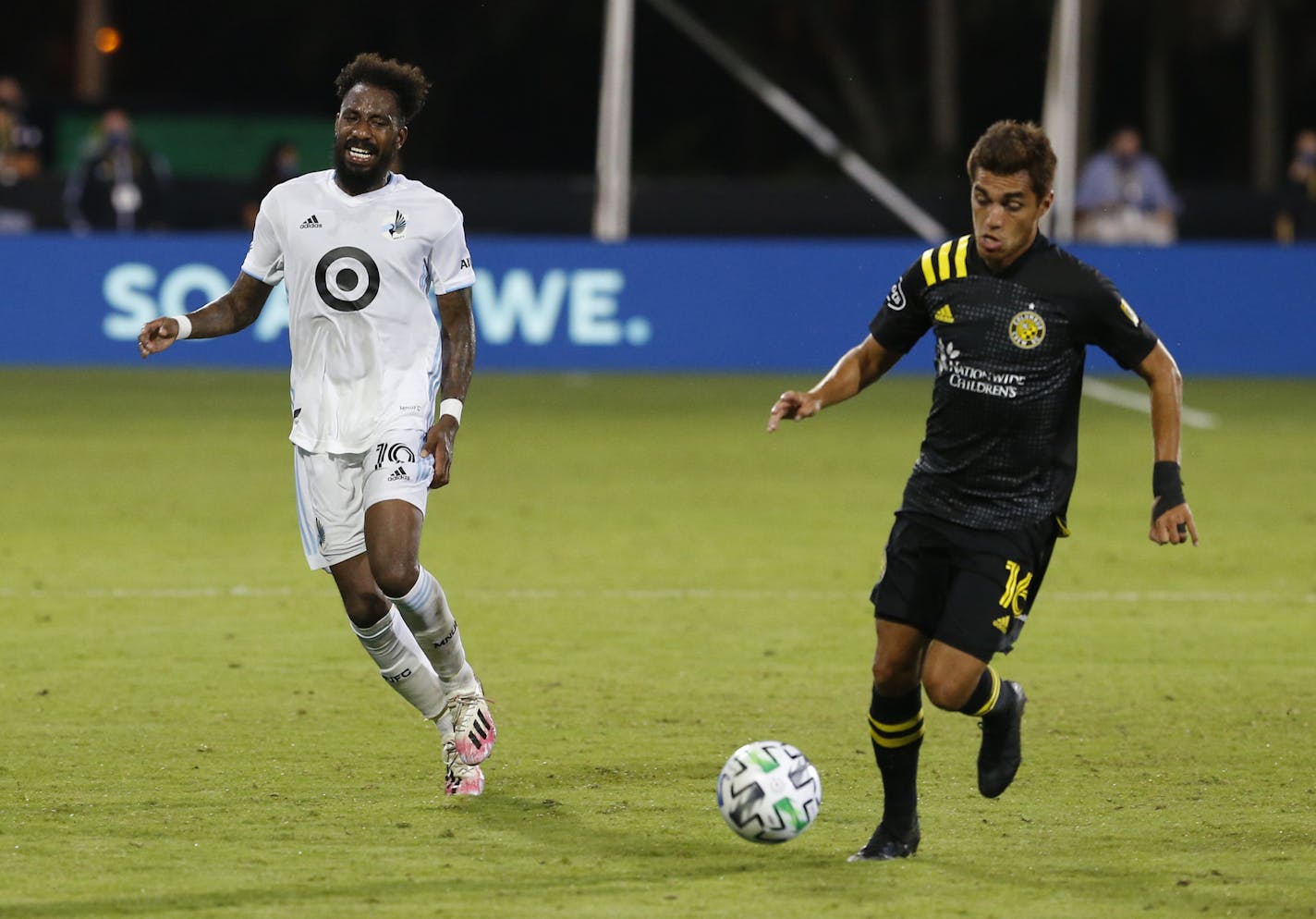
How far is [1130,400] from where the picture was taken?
21.8m

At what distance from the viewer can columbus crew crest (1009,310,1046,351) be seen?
21.0 ft

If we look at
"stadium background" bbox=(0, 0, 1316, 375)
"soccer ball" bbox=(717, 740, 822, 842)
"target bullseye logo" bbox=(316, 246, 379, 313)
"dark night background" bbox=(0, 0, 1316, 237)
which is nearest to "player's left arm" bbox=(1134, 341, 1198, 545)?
"soccer ball" bbox=(717, 740, 822, 842)

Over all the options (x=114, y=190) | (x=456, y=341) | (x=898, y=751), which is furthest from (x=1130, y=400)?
(x=898, y=751)

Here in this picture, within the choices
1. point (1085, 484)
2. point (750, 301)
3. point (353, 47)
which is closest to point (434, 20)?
point (353, 47)

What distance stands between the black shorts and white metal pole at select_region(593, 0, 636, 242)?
17.6 m

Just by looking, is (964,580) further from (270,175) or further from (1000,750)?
(270,175)

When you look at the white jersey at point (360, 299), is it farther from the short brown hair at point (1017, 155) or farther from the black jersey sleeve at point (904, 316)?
the short brown hair at point (1017, 155)

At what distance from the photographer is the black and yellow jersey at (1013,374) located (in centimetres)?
640

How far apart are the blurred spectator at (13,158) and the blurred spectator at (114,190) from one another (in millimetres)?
516

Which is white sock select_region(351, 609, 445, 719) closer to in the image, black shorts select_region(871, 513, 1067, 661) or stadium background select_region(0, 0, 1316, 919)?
stadium background select_region(0, 0, 1316, 919)

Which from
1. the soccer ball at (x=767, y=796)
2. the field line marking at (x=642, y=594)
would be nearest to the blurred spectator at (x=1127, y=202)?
the field line marking at (x=642, y=594)

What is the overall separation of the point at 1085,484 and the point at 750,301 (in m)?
8.29

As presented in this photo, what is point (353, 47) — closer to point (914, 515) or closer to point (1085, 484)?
point (1085, 484)

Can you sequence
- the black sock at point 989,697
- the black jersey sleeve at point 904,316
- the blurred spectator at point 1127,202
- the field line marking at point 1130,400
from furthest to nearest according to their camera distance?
the blurred spectator at point 1127,202 → the field line marking at point 1130,400 → the black jersey sleeve at point 904,316 → the black sock at point 989,697
